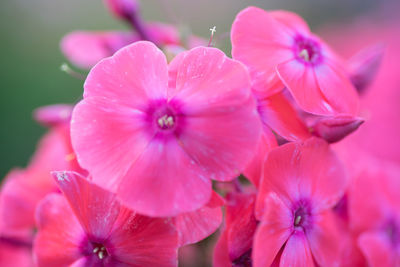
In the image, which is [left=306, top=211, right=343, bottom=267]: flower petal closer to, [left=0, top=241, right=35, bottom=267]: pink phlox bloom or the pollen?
the pollen

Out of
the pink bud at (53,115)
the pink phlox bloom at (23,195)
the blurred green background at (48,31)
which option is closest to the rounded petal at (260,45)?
the pink phlox bloom at (23,195)

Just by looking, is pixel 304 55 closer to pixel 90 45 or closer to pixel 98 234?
pixel 98 234

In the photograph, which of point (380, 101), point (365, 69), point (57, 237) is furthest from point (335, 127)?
point (380, 101)

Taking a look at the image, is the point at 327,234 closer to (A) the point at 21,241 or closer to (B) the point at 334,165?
(B) the point at 334,165

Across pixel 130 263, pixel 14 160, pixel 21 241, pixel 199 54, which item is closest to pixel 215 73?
pixel 199 54

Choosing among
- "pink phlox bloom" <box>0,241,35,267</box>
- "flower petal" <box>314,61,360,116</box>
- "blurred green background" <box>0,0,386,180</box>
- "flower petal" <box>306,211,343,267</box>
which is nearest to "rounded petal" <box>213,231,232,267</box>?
"flower petal" <box>306,211,343,267</box>
